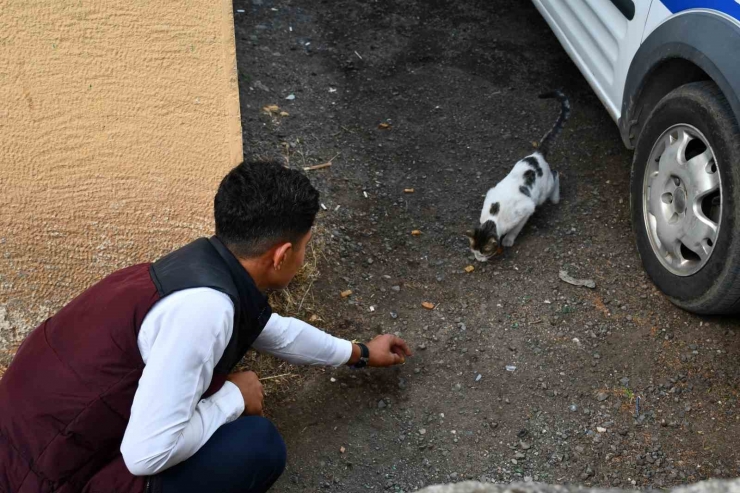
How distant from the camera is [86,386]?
2133 millimetres

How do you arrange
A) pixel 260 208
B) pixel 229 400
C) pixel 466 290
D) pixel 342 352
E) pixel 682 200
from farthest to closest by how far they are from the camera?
pixel 466 290
pixel 682 200
pixel 342 352
pixel 229 400
pixel 260 208

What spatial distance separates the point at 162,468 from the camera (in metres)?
2.17

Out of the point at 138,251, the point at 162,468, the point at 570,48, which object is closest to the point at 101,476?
the point at 162,468

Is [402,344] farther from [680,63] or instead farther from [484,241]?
[680,63]

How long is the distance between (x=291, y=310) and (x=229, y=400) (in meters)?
1.21

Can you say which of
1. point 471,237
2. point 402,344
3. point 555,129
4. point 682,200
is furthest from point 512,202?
point 402,344

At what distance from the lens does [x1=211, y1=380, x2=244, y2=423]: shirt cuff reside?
2445mm

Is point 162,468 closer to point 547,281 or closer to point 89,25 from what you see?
point 89,25

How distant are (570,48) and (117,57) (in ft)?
9.06

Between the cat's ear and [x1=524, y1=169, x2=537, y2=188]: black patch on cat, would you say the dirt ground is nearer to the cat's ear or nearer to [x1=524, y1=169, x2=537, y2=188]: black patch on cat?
the cat's ear

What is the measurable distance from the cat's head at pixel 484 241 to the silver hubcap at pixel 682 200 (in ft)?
2.57

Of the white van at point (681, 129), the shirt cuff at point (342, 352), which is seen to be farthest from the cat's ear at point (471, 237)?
the shirt cuff at point (342, 352)

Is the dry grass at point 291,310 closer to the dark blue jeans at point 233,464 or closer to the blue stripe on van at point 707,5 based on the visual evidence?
the dark blue jeans at point 233,464

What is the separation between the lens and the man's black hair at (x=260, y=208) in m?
2.30
